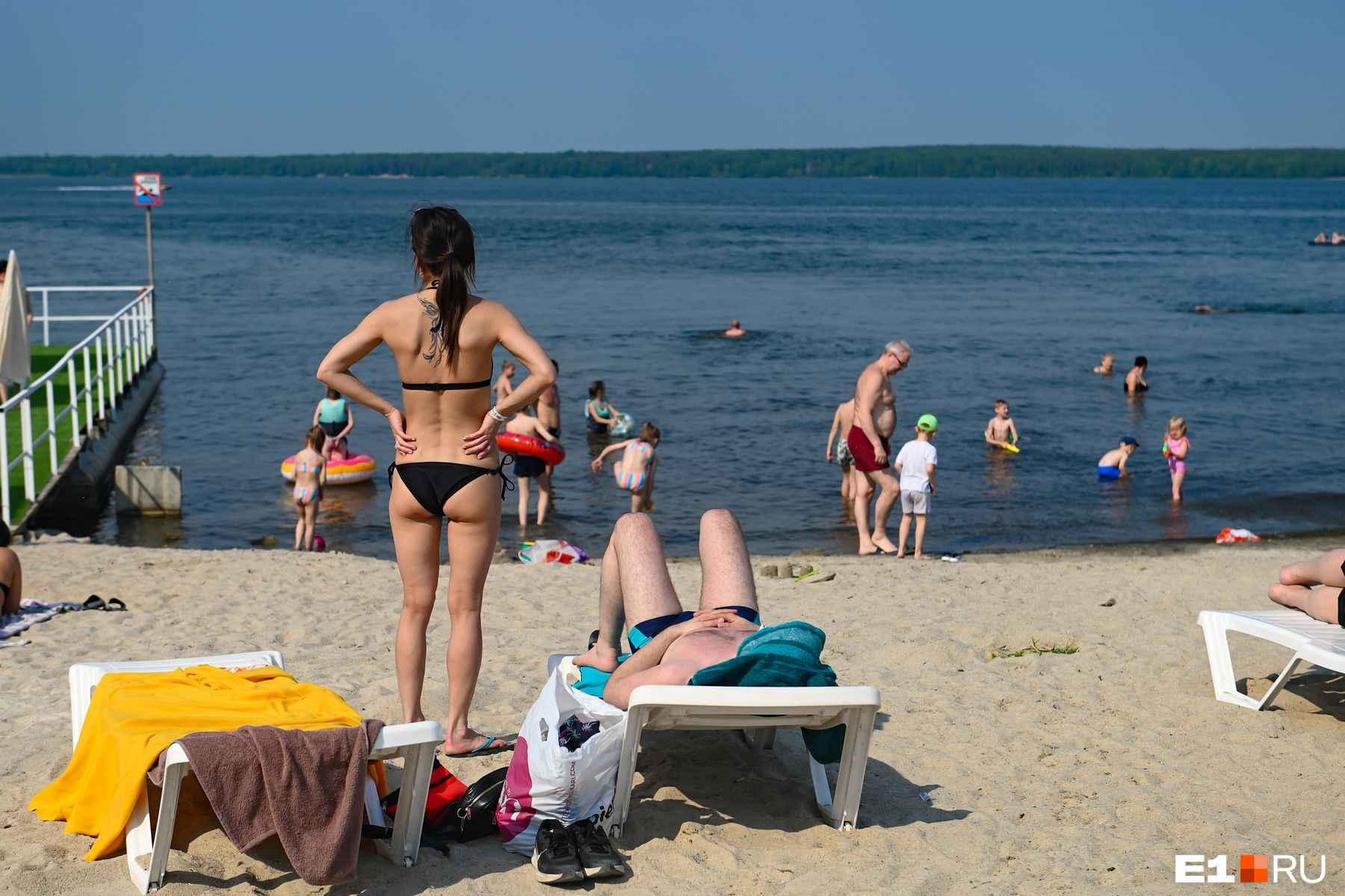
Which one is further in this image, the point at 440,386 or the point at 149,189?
the point at 149,189

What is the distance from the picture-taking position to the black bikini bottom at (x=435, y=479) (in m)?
4.08

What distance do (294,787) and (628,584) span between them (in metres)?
1.39

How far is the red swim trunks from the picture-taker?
10016 millimetres

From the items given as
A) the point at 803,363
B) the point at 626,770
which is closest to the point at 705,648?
the point at 626,770

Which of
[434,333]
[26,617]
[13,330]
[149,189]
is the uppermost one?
[149,189]

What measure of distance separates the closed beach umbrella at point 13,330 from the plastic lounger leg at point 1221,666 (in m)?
9.57

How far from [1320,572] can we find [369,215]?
318 ft

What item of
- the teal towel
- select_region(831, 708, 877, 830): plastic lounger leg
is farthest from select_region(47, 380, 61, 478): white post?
select_region(831, 708, 877, 830): plastic lounger leg

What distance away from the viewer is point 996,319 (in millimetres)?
33156

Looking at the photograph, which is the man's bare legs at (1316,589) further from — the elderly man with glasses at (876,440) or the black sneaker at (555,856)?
the elderly man with glasses at (876,440)

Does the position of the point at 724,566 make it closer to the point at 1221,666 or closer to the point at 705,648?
the point at 705,648

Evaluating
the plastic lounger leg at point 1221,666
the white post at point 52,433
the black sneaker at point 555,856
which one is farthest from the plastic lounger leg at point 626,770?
the white post at point 52,433

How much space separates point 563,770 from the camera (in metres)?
3.54

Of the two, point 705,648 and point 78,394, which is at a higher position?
point 705,648
